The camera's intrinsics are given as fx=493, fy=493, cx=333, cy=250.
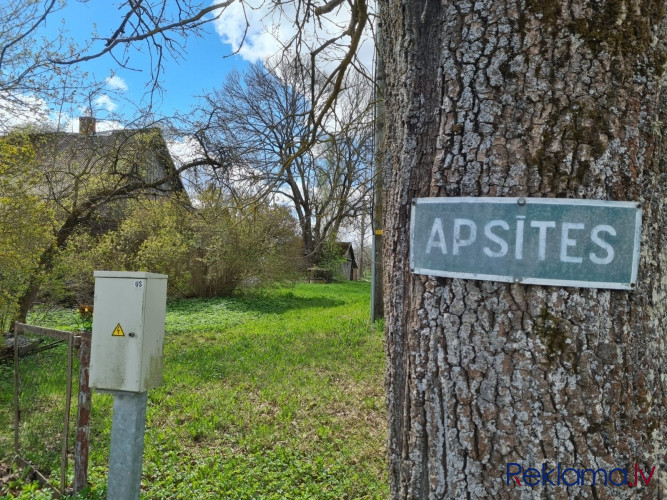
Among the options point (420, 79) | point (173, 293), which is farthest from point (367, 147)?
point (173, 293)

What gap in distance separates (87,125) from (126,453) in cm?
731

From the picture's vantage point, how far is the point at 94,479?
3.75 m

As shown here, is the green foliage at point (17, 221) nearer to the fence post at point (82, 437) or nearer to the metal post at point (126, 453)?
the fence post at point (82, 437)

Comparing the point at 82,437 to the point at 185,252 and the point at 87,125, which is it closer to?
the point at 87,125

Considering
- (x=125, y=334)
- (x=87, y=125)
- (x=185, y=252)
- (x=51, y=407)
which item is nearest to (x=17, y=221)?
(x=87, y=125)

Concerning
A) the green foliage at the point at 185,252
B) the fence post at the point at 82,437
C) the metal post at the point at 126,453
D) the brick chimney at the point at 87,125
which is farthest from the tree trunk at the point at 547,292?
the green foliage at the point at 185,252

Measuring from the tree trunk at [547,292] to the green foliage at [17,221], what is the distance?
7454 millimetres

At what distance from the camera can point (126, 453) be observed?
2592mm

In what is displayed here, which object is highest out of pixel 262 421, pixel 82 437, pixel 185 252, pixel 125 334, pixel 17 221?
pixel 17 221

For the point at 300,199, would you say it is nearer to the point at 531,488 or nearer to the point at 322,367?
the point at 322,367

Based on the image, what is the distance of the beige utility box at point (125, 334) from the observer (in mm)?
2668

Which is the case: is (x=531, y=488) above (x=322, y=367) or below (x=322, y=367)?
above

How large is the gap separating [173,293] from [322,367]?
10.2 metres

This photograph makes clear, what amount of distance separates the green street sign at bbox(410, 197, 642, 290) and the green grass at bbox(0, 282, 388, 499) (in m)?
2.99
